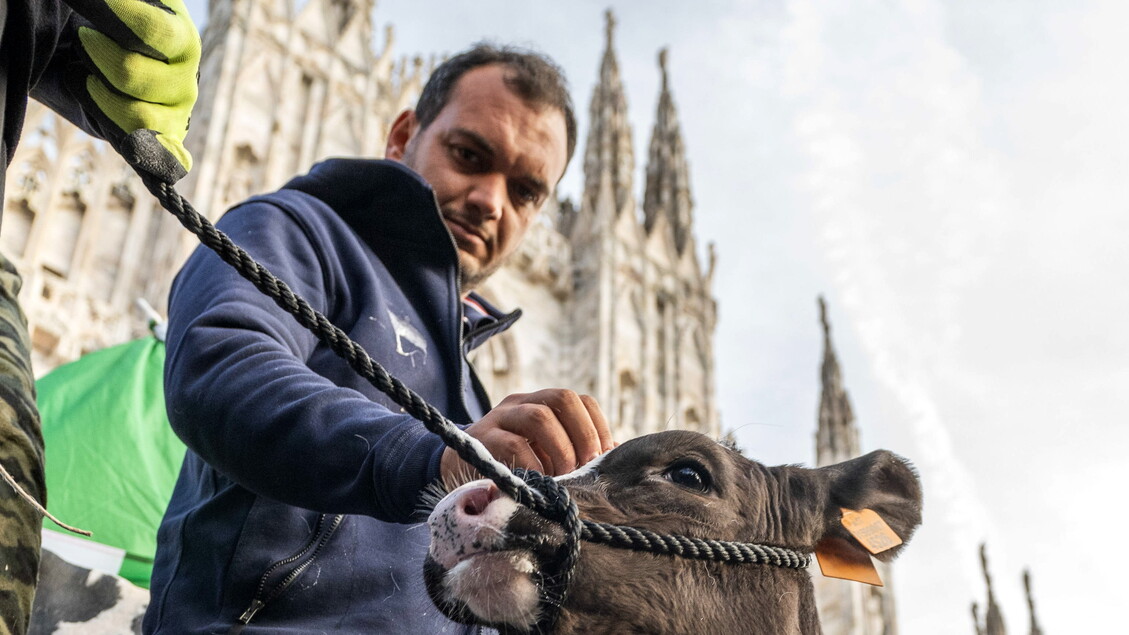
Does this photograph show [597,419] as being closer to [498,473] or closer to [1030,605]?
[498,473]

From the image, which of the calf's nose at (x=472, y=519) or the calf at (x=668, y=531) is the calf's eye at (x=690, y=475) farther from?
the calf's nose at (x=472, y=519)

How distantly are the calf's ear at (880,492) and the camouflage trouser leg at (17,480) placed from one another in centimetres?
156

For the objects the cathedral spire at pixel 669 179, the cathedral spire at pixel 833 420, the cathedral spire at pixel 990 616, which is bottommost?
the cathedral spire at pixel 990 616

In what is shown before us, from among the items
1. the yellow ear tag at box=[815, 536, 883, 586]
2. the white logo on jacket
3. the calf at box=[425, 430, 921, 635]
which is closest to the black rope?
the calf at box=[425, 430, 921, 635]

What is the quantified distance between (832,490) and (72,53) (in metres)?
1.68

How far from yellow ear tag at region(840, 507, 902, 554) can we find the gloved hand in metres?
1.45

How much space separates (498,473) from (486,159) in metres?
1.54

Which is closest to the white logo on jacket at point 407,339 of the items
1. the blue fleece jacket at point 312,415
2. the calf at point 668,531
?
the blue fleece jacket at point 312,415

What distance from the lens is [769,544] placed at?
6.45 ft

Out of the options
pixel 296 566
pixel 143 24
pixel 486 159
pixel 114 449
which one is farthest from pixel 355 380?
pixel 114 449

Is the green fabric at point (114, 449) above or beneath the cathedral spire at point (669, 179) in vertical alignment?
beneath

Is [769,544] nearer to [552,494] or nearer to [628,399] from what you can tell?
[552,494]

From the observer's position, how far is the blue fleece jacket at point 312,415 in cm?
159

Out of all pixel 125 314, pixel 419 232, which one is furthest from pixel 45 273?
pixel 419 232
